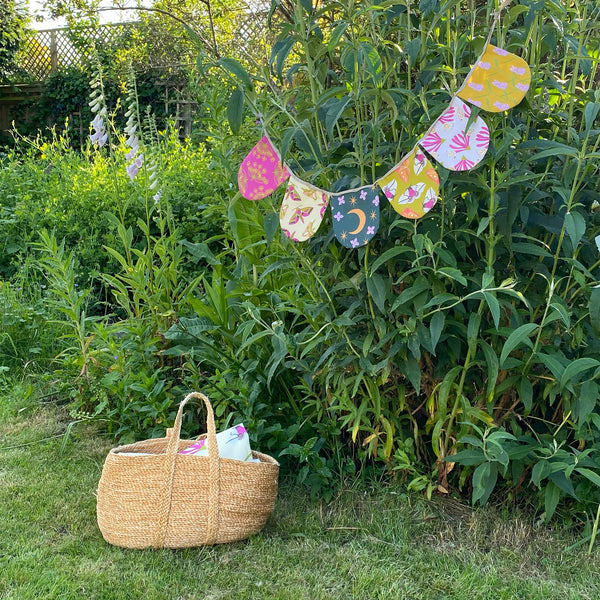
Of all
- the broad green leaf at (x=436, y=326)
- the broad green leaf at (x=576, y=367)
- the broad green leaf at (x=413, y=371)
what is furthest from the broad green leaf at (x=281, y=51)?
the broad green leaf at (x=576, y=367)

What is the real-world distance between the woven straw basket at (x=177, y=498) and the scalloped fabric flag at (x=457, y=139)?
3.54 ft

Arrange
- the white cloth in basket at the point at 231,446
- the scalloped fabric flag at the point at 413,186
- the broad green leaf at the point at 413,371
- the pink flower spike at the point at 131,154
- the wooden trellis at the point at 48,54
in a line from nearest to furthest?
the scalloped fabric flag at the point at 413,186 → the broad green leaf at the point at 413,371 → the white cloth in basket at the point at 231,446 → the pink flower spike at the point at 131,154 → the wooden trellis at the point at 48,54

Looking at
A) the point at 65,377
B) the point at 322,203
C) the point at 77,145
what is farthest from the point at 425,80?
the point at 77,145

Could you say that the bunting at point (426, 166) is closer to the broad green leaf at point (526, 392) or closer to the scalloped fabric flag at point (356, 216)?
the scalloped fabric flag at point (356, 216)

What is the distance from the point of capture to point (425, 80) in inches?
87.2

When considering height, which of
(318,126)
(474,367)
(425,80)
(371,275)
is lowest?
(474,367)

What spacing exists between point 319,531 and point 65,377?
5.81ft

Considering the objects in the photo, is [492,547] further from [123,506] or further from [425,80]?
[425,80]

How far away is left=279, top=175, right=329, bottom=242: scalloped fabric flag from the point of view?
2.21m

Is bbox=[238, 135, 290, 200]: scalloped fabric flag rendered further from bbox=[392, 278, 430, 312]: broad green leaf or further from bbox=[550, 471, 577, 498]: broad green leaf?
bbox=[550, 471, 577, 498]: broad green leaf

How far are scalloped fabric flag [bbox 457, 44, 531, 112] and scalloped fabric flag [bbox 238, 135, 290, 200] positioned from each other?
65cm

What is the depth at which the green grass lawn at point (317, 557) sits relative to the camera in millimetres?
2082

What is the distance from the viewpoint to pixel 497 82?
6.45ft

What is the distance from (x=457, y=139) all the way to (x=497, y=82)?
19cm
